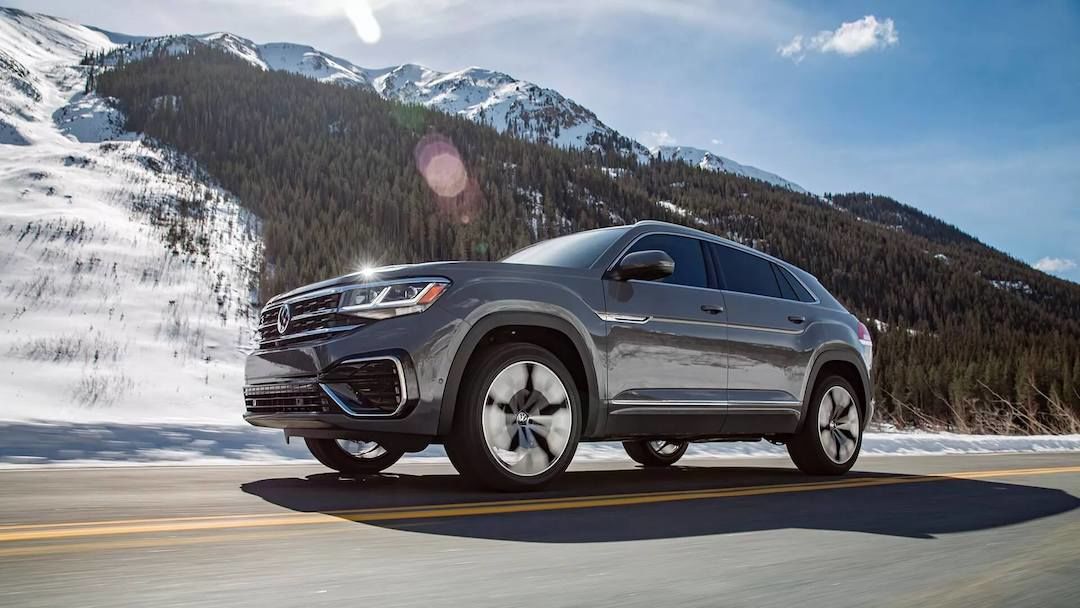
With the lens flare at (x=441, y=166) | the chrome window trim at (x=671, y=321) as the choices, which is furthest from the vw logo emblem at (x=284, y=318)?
the lens flare at (x=441, y=166)

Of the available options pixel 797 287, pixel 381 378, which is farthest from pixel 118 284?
pixel 381 378

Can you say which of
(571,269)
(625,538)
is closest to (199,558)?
(625,538)

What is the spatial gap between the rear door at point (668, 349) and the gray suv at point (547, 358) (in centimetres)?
1

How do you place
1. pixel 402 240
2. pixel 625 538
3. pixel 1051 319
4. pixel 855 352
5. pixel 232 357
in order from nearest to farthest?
pixel 625 538, pixel 855 352, pixel 232 357, pixel 402 240, pixel 1051 319

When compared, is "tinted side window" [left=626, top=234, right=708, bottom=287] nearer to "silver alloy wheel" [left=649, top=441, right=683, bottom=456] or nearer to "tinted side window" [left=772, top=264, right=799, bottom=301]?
"tinted side window" [left=772, top=264, right=799, bottom=301]

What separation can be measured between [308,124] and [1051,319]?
139 m

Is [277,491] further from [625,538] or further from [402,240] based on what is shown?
[402,240]

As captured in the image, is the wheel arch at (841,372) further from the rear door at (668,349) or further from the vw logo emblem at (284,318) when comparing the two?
the vw logo emblem at (284,318)

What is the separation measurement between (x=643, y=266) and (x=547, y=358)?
36.2 inches

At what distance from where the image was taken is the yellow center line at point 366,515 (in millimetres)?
3422

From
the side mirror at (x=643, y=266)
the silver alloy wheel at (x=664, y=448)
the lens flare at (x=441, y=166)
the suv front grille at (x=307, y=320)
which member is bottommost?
the silver alloy wheel at (x=664, y=448)

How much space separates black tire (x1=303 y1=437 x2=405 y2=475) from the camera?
6.36 metres

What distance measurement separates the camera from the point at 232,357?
1558 inches

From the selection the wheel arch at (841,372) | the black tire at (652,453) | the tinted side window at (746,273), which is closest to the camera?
the tinted side window at (746,273)
